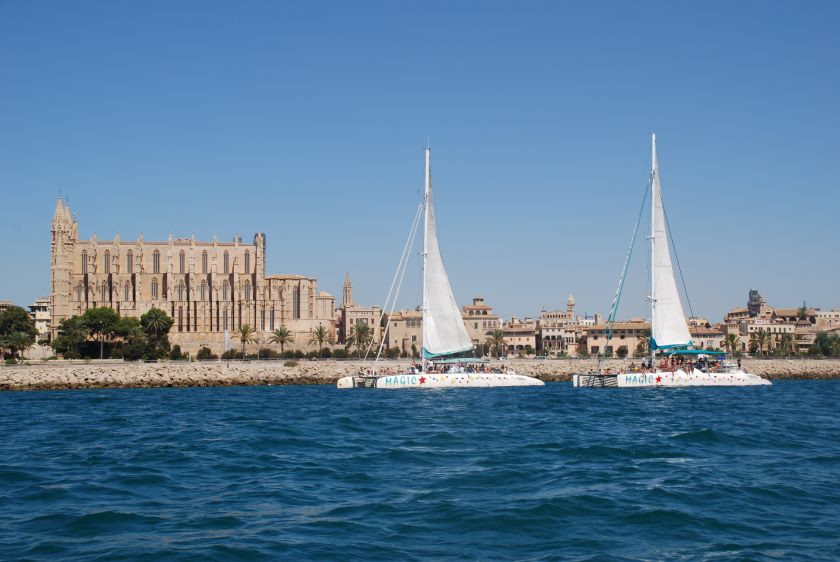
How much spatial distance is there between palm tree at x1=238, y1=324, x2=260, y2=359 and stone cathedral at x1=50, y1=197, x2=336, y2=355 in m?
0.93

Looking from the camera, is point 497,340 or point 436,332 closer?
point 436,332

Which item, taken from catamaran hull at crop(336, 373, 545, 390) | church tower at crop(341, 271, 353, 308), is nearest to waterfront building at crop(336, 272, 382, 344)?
church tower at crop(341, 271, 353, 308)

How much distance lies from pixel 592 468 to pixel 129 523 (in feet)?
37.3

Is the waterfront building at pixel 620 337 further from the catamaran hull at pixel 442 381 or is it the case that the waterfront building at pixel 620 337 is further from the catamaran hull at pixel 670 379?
the catamaran hull at pixel 442 381

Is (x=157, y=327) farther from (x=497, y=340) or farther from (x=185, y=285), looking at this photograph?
(x=497, y=340)

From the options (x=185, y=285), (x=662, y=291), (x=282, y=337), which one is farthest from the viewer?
(x=185, y=285)

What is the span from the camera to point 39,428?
34.6 metres

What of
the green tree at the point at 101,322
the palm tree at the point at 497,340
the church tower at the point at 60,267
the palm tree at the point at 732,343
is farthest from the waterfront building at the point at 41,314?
the palm tree at the point at 732,343

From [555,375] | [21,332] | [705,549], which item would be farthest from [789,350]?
[705,549]

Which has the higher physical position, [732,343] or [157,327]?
[157,327]

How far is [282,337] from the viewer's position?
116 metres

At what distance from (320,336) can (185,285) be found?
21.5 meters

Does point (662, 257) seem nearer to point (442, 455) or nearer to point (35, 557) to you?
point (442, 455)

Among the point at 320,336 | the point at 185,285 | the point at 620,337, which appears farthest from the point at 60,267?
the point at 620,337
